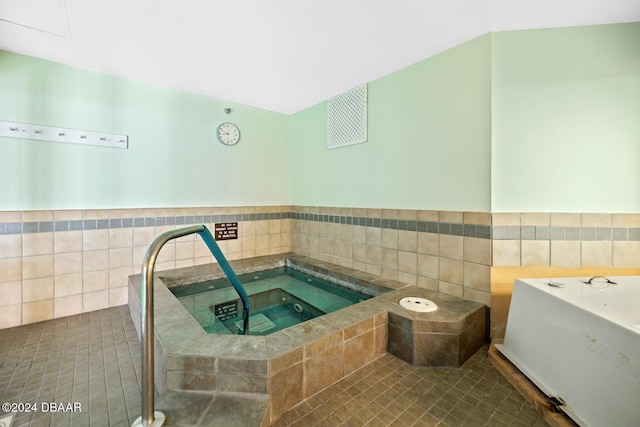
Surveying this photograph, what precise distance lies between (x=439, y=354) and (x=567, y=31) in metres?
2.40

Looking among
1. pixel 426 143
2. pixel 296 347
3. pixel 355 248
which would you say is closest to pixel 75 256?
pixel 296 347

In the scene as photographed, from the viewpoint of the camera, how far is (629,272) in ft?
5.65

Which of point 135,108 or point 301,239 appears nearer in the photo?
point 135,108

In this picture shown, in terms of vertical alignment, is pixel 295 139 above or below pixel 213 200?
above

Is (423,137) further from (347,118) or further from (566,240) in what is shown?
(566,240)

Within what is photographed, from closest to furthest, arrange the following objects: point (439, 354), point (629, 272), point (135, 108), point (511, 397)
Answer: point (511, 397), point (439, 354), point (629, 272), point (135, 108)

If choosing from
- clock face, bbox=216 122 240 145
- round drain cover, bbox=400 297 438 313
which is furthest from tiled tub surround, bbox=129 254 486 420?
clock face, bbox=216 122 240 145

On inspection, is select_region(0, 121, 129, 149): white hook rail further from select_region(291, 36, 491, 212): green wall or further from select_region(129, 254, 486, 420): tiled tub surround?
select_region(291, 36, 491, 212): green wall

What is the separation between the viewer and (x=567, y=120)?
1.77 meters

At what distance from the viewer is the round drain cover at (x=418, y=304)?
1.79 meters

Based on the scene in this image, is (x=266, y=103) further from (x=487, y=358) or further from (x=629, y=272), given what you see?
(x=629, y=272)

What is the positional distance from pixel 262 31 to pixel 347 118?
4.35 feet

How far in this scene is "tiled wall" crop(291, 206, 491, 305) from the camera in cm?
196

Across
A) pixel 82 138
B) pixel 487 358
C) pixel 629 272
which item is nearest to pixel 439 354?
pixel 487 358
